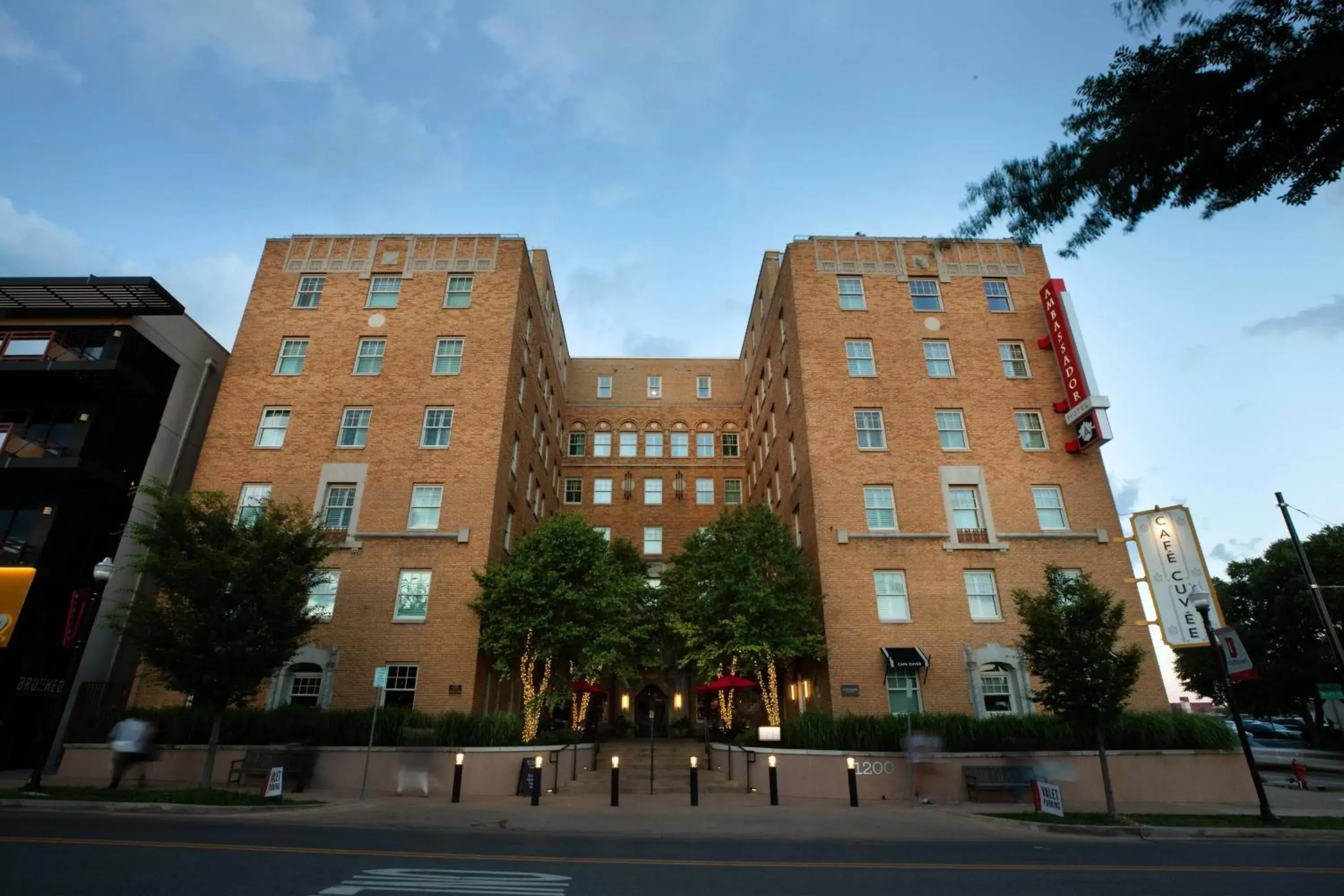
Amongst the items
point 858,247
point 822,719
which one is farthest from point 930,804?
point 858,247

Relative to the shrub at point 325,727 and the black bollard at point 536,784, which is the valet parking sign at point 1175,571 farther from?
the shrub at point 325,727

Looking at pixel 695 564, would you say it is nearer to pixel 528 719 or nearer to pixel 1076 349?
pixel 528 719

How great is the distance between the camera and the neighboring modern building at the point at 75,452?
22.6 m

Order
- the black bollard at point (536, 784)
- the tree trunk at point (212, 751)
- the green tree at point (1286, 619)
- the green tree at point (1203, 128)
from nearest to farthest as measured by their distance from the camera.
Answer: the green tree at point (1203, 128) < the tree trunk at point (212, 751) < the black bollard at point (536, 784) < the green tree at point (1286, 619)

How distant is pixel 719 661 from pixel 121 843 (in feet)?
57.6

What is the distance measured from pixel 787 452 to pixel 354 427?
63.4 ft

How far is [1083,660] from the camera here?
15.9m

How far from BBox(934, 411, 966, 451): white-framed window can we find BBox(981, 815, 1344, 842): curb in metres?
15.3

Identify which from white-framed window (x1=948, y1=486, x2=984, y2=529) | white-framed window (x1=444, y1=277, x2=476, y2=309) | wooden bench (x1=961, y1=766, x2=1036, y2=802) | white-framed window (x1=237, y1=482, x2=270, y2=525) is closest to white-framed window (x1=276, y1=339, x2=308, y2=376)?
white-framed window (x1=237, y1=482, x2=270, y2=525)

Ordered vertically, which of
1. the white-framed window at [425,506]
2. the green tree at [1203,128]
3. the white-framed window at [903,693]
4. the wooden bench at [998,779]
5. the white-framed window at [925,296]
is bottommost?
the wooden bench at [998,779]

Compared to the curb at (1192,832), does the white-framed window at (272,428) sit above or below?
above

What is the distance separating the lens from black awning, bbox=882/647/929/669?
2247 cm

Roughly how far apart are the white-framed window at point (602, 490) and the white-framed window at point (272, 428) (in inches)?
732

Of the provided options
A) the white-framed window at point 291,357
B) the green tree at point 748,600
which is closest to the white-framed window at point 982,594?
the green tree at point 748,600
